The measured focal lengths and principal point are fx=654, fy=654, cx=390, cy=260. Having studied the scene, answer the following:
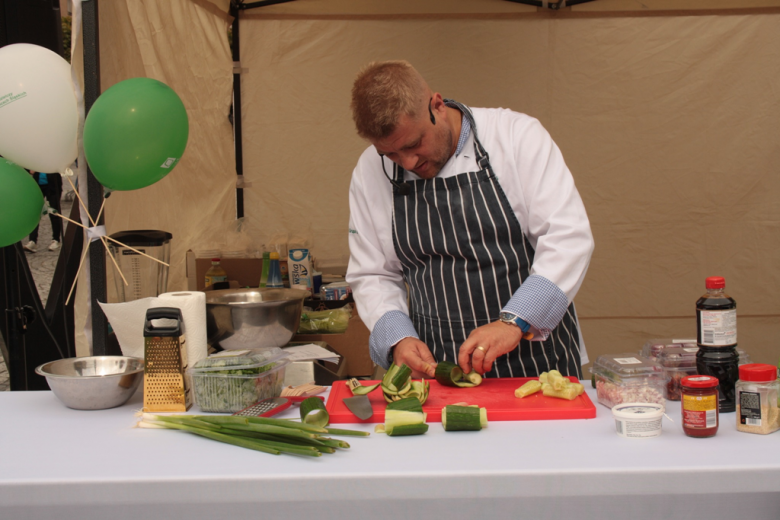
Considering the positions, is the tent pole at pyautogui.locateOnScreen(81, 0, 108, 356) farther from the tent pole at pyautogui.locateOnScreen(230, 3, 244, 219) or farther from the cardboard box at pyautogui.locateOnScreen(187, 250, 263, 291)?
the tent pole at pyautogui.locateOnScreen(230, 3, 244, 219)

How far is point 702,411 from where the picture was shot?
1316mm

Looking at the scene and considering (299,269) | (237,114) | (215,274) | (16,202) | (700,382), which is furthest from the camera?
(237,114)

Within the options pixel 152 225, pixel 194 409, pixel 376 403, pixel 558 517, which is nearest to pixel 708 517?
pixel 558 517

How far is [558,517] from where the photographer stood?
1.27 meters

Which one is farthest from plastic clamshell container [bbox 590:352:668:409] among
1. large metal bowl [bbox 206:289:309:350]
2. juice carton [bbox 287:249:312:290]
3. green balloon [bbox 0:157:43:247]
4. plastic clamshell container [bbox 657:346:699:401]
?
juice carton [bbox 287:249:312:290]

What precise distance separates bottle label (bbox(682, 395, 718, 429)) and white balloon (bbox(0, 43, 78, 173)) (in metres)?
1.81

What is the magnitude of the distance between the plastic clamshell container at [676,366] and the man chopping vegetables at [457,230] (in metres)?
0.31

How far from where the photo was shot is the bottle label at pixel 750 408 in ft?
4.38

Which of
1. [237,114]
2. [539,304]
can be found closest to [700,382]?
[539,304]

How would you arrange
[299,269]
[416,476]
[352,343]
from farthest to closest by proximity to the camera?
[299,269] → [352,343] → [416,476]

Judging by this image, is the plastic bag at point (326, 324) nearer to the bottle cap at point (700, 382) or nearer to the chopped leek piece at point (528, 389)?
the chopped leek piece at point (528, 389)

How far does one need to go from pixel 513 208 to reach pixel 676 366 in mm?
695

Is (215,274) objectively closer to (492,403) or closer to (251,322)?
(251,322)

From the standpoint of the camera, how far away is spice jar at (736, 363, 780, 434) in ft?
4.32
